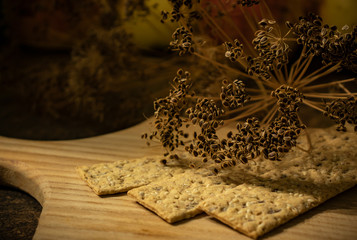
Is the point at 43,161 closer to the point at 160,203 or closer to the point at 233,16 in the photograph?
the point at 160,203

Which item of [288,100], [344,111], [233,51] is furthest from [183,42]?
[344,111]

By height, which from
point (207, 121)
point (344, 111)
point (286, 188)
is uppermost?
point (344, 111)

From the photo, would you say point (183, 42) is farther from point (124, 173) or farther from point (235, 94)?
point (124, 173)

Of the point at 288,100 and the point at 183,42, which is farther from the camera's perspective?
the point at 183,42

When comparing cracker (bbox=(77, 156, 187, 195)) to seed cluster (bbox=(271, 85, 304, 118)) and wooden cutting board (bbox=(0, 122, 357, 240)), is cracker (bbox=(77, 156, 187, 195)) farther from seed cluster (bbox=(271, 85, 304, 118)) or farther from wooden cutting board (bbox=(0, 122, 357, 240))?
seed cluster (bbox=(271, 85, 304, 118))

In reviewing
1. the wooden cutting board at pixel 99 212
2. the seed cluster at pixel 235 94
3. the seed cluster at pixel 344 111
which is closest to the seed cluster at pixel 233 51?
the seed cluster at pixel 235 94

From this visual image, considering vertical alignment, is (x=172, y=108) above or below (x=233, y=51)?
below

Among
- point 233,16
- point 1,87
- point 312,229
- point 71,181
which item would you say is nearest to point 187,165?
point 71,181

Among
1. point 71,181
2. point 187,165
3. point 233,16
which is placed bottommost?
point 71,181
